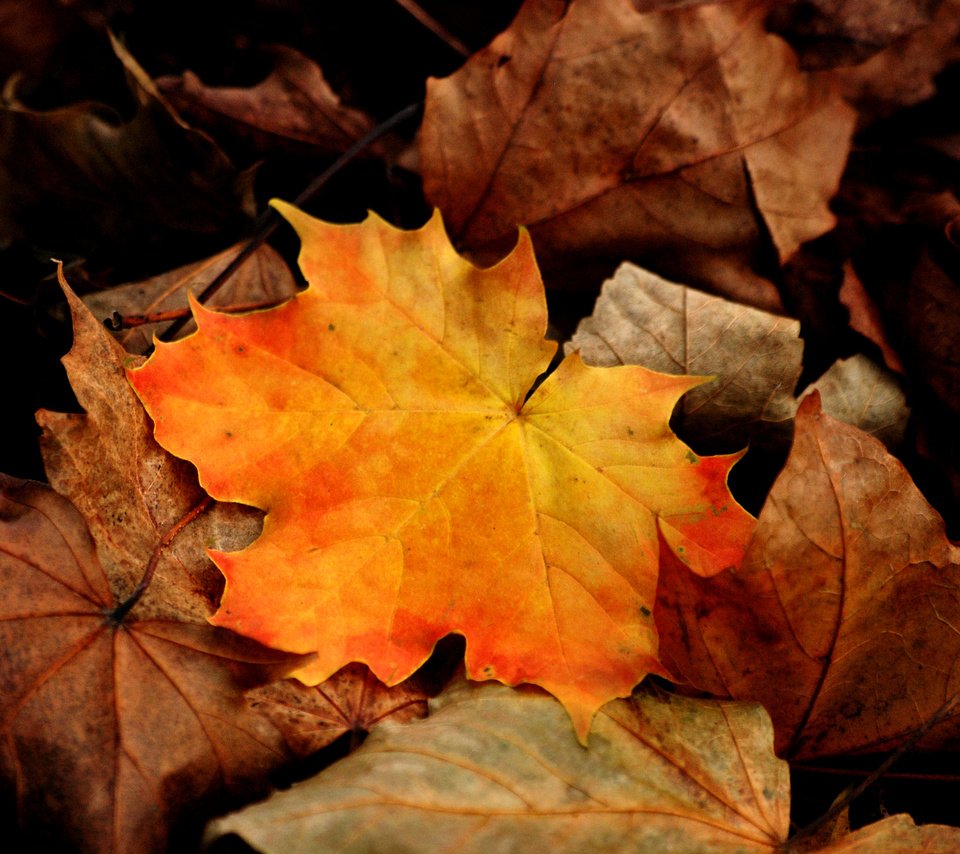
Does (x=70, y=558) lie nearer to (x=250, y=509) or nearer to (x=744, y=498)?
(x=250, y=509)

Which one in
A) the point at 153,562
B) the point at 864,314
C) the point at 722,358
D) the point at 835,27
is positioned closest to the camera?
the point at 153,562

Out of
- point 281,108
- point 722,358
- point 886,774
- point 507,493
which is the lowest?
point 886,774

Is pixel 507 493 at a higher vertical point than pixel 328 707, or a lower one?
higher

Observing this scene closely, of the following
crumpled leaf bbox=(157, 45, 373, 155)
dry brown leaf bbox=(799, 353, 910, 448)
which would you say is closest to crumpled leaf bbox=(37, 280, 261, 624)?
crumpled leaf bbox=(157, 45, 373, 155)

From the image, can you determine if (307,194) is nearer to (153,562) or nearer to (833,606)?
(153,562)

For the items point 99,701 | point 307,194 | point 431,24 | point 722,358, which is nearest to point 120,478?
point 99,701

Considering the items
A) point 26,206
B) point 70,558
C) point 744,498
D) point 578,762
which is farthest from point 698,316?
point 26,206

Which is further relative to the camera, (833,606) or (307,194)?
(307,194)
